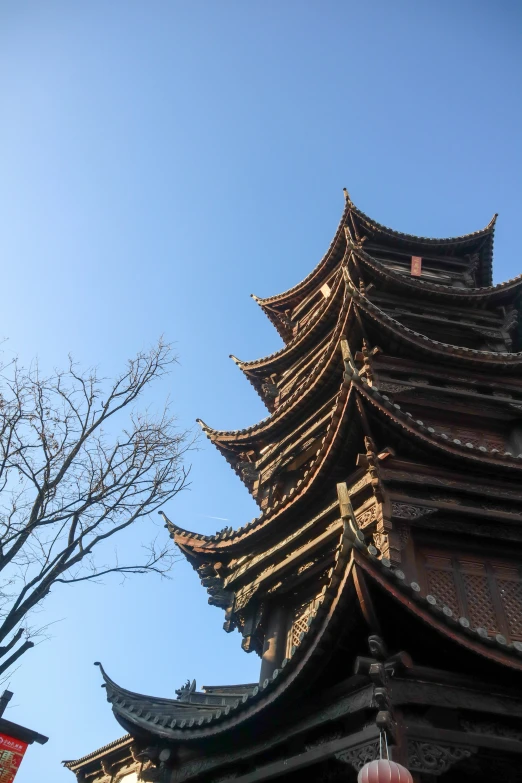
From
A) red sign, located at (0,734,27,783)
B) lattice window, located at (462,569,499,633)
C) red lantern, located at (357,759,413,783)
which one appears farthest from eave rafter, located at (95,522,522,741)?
red sign, located at (0,734,27,783)

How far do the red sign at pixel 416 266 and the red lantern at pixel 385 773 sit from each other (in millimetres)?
14341

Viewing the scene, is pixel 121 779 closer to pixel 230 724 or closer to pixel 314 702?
pixel 230 724

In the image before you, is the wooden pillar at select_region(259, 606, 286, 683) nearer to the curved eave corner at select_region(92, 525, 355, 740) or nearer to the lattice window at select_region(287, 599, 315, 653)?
the lattice window at select_region(287, 599, 315, 653)

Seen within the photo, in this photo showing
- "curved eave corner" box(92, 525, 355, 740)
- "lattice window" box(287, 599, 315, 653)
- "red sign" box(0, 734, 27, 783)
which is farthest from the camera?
"red sign" box(0, 734, 27, 783)

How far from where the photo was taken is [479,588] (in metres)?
8.05

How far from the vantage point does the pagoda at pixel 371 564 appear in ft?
18.3

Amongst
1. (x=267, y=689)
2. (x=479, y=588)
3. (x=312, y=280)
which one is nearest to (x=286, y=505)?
(x=479, y=588)

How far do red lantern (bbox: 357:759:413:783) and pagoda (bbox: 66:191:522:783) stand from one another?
0.29 meters

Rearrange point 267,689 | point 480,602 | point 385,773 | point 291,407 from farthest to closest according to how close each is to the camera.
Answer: point 291,407, point 480,602, point 267,689, point 385,773

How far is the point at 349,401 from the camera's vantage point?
859cm

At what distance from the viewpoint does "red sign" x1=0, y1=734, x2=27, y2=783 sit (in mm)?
10016

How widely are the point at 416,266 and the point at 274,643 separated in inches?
479

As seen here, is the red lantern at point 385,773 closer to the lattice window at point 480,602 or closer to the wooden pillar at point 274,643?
the lattice window at point 480,602

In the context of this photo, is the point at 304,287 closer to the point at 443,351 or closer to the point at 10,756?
the point at 443,351
